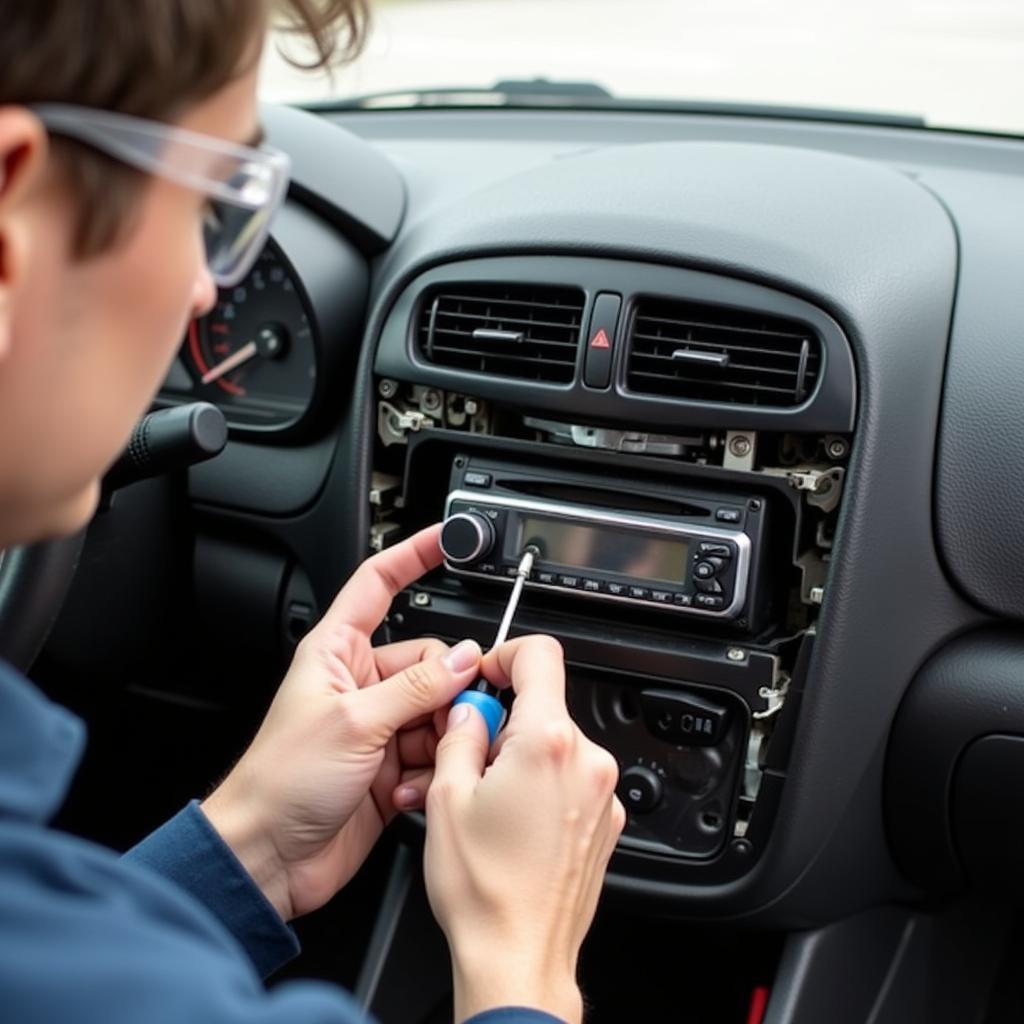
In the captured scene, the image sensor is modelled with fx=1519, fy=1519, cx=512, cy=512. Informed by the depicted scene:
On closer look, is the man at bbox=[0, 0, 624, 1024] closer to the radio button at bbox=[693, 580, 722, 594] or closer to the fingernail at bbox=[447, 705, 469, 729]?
the fingernail at bbox=[447, 705, 469, 729]

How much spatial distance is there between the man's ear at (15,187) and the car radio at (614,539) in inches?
36.3

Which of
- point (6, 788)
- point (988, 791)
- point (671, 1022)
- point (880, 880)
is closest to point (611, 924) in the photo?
point (671, 1022)

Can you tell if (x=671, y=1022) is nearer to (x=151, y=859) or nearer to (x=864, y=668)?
(x=864, y=668)

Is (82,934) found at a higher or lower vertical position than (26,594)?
higher

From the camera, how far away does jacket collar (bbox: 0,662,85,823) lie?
665 millimetres

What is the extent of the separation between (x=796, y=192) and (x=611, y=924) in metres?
1.06

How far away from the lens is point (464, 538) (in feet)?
5.25

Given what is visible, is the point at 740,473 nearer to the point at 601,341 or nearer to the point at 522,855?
the point at 601,341

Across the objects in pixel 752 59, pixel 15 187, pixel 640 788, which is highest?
pixel 752 59

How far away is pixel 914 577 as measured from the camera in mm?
1584

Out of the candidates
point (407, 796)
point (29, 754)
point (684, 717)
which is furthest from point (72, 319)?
point (684, 717)

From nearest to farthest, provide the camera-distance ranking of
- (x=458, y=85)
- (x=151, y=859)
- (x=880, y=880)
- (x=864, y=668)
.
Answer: (x=151, y=859) → (x=864, y=668) → (x=880, y=880) → (x=458, y=85)

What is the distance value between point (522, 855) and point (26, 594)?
62 cm

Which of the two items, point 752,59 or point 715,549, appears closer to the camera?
point 715,549
